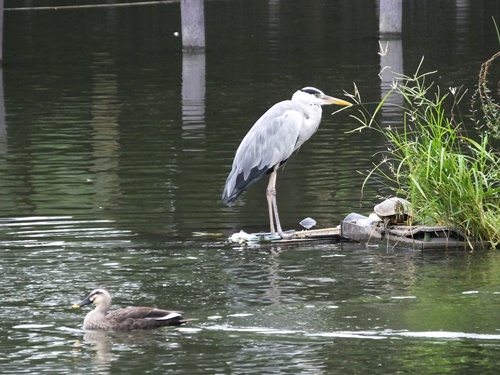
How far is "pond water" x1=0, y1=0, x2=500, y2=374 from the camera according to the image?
912 centimetres

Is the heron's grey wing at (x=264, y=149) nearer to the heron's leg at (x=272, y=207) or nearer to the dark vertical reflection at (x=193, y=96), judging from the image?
the heron's leg at (x=272, y=207)

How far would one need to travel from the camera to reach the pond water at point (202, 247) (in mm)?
9125

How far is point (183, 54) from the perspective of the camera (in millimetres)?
34250

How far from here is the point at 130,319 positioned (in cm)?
966

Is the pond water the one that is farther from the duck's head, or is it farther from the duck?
the duck's head

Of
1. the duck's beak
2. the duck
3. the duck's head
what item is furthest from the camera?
the duck's beak

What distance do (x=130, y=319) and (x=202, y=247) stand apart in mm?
3249

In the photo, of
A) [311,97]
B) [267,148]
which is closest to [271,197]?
[267,148]

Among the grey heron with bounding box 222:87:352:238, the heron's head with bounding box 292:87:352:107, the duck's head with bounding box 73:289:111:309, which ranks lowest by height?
the duck's head with bounding box 73:289:111:309

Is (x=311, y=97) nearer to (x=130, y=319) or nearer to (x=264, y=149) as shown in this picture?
(x=264, y=149)

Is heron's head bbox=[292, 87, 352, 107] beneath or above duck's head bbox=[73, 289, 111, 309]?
above

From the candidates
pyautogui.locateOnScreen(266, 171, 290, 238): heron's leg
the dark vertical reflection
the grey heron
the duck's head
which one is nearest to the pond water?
the dark vertical reflection

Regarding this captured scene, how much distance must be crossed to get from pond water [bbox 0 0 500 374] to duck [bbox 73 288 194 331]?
0.08 metres

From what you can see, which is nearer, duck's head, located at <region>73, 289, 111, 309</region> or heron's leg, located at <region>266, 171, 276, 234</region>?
duck's head, located at <region>73, 289, 111, 309</region>
